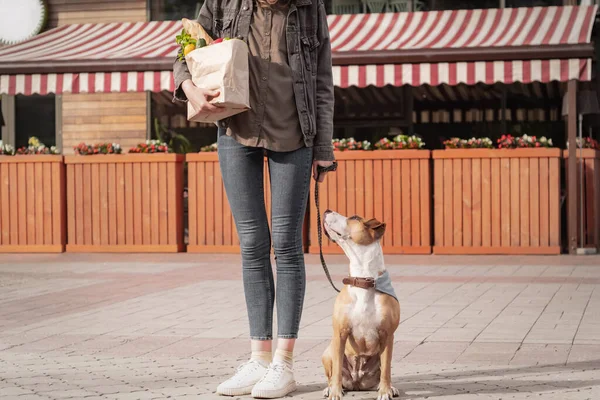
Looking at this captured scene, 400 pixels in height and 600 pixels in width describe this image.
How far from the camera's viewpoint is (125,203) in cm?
1267

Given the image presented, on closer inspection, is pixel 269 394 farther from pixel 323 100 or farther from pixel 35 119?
pixel 35 119

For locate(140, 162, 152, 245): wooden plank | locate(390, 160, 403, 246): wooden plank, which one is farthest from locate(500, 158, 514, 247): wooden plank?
locate(140, 162, 152, 245): wooden plank

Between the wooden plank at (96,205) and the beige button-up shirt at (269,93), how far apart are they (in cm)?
852

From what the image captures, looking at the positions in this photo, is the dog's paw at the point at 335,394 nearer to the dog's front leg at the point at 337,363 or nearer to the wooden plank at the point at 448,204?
the dog's front leg at the point at 337,363

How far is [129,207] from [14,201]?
145 cm

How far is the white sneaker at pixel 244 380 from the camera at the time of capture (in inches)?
174

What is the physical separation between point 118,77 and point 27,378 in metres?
8.10

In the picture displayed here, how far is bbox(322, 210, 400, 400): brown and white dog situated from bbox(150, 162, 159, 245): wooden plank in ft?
27.8

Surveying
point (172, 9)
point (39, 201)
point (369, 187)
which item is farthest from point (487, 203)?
point (172, 9)

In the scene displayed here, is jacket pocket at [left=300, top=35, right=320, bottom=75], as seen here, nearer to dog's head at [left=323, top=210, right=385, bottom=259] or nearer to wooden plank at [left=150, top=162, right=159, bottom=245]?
dog's head at [left=323, top=210, right=385, bottom=259]

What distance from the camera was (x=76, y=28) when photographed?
51.2 feet

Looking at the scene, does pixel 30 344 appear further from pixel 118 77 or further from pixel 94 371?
pixel 118 77

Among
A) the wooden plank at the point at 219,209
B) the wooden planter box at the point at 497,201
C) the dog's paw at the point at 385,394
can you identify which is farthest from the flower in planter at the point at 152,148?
the dog's paw at the point at 385,394

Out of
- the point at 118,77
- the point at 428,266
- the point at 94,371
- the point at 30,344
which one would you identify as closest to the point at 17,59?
the point at 118,77
